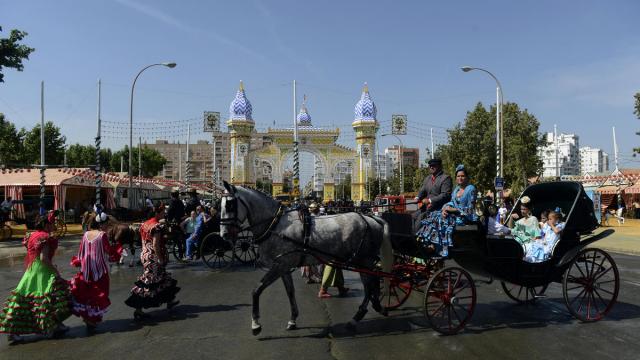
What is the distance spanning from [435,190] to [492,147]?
32.4 metres

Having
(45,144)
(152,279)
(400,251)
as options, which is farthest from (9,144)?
(400,251)

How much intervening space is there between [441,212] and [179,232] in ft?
29.9

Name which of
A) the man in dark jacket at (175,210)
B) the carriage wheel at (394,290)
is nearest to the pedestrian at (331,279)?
the carriage wheel at (394,290)

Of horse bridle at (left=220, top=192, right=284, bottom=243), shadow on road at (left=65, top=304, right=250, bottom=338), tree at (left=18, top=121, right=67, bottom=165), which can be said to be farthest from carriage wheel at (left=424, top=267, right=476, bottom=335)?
tree at (left=18, top=121, right=67, bottom=165)

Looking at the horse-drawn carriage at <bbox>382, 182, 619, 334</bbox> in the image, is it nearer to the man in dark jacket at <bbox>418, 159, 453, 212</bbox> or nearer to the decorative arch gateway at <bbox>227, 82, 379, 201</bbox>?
the man in dark jacket at <bbox>418, 159, 453, 212</bbox>

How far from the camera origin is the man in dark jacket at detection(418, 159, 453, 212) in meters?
7.59

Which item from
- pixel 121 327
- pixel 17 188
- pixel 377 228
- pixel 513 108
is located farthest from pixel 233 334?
pixel 513 108

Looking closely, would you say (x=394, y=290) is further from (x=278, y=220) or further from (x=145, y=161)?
(x=145, y=161)

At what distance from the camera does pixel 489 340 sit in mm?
6332

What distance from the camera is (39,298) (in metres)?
6.55

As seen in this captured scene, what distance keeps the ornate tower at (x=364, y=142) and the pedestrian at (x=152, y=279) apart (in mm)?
54307

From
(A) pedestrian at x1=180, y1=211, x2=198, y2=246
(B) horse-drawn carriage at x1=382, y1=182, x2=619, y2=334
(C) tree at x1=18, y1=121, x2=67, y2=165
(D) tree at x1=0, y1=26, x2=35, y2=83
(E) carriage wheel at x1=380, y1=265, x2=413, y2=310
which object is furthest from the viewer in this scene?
(C) tree at x1=18, y1=121, x2=67, y2=165

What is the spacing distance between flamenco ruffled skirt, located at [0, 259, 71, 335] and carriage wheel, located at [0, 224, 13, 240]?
1873cm

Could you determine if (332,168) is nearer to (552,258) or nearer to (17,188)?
(17,188)
